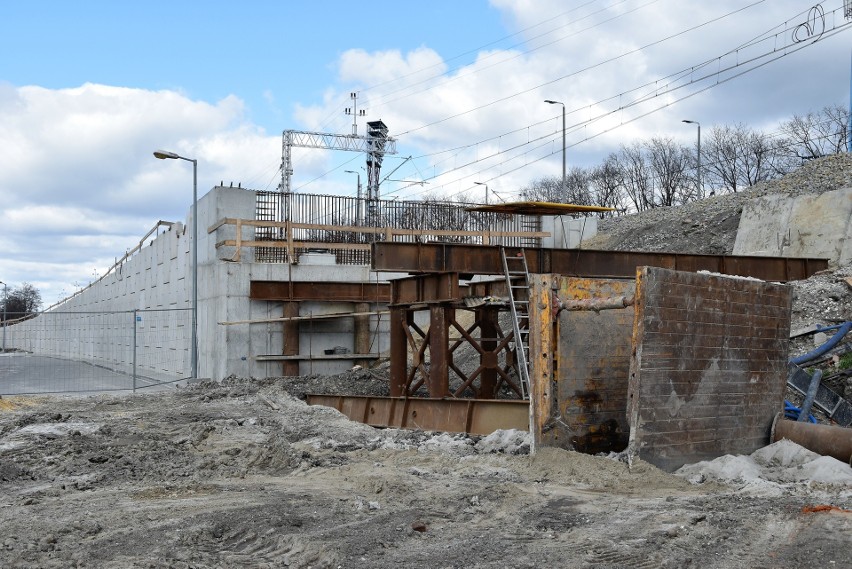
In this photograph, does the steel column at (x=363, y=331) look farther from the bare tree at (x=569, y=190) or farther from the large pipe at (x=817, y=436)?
the bare tree at (x=569, y=190)

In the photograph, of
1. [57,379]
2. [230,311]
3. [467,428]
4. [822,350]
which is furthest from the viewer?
[57,379]

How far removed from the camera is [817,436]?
1006 cm

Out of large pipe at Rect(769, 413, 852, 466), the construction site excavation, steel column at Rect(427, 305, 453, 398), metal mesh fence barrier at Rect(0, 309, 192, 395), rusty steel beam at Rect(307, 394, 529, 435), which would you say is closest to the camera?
the construction site excavation

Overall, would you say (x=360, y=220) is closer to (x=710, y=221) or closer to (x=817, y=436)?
(x=710, y=221)

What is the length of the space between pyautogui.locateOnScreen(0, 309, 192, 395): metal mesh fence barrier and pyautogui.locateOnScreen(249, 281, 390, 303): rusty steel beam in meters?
3.09

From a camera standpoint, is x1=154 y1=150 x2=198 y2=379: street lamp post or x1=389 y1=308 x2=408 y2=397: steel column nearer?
x1=389 y1=308 x2=408 y2=397: steel column

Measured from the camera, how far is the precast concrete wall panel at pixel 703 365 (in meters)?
9.51

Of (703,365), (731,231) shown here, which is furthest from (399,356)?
(731,231)

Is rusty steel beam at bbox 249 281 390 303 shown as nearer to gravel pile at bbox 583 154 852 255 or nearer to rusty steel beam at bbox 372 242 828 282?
rusty steel beam at bbox 372 242 828 282

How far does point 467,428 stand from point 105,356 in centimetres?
2534

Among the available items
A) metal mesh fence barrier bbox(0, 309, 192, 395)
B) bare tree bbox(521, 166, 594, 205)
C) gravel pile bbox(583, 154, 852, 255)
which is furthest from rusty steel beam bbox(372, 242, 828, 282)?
bare tree bbox(521, 166, 594, 205)

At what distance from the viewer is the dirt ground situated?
6.18 m

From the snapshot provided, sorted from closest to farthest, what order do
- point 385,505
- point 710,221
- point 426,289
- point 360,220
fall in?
point 385,505
point 426,289
point 360,220
point 710,221

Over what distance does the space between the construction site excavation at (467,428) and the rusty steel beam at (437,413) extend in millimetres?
43
